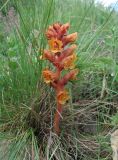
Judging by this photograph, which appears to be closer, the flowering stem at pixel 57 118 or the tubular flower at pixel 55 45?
the tubular flower at pixel 55 45

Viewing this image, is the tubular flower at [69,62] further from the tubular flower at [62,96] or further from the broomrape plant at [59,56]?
the tubular flower at [62,96]

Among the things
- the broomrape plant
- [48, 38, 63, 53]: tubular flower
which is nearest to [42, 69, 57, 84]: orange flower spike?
the broomrape plant

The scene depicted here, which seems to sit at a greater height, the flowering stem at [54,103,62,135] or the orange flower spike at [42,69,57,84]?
the orange flower spike at [42,69,57,84]

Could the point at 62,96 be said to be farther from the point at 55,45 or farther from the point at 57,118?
the point at 55,45

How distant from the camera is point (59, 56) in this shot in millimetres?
2195

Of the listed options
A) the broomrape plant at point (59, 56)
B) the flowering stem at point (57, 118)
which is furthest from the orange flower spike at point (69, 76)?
the flowering stem at point (57, 118)

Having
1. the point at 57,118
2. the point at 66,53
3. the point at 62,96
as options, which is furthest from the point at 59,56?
the point at 57,118

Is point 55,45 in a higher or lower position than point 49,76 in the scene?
higher

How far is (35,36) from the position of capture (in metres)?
2.57

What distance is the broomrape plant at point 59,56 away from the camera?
2156 mm

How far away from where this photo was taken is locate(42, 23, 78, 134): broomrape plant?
2.16 m

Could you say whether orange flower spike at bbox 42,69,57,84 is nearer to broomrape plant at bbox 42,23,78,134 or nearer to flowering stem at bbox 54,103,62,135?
broomrape plant at bbox 42,23,78,134

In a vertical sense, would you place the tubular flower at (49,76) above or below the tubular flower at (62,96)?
above

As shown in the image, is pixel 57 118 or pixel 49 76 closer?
pixel 49 76
